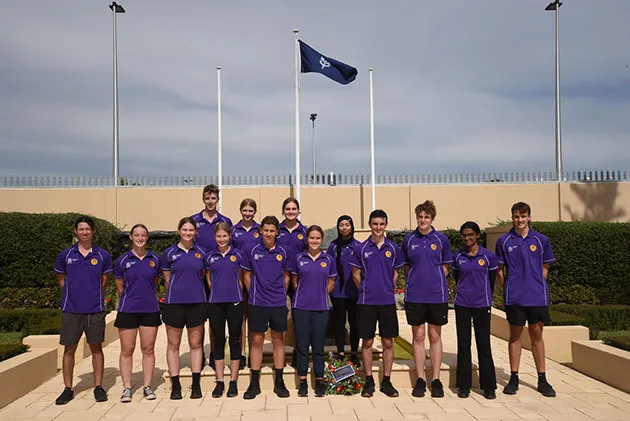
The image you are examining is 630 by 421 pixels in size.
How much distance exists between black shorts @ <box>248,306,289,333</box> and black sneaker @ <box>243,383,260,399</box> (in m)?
0.57

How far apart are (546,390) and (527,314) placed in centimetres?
79

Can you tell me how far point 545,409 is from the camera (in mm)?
5633

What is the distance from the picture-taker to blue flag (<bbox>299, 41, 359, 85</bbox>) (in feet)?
46.9

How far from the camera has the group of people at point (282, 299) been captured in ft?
19.8

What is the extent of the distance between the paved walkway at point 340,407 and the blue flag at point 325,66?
9.34m

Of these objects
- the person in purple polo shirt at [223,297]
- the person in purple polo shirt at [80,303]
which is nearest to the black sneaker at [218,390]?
the person in purple polo shirt at [223,297]

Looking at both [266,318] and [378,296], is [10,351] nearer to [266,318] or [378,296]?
[266,318]

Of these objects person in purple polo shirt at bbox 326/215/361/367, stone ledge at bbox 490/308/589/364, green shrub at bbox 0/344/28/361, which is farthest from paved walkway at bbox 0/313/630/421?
stone ledge at bbox 490/308/589/364

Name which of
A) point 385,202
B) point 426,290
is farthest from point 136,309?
point 385,202

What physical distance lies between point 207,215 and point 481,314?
10.7 feet

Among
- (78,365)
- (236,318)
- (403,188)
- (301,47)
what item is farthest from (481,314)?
(403,188)

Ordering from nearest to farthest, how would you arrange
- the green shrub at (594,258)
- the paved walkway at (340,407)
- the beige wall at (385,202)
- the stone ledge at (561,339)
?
the paved walkway at (340,407) < the stone ledge at (561,339) < the green shrub at (594,258) < the beige wall at (385,202)

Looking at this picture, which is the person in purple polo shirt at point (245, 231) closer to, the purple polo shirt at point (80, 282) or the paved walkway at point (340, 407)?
the paved walkway at point (340, 407)

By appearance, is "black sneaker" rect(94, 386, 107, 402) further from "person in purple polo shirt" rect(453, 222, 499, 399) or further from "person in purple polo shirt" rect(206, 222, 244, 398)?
"person in purple polo shirt" rect(453, 222, 499, 399)
